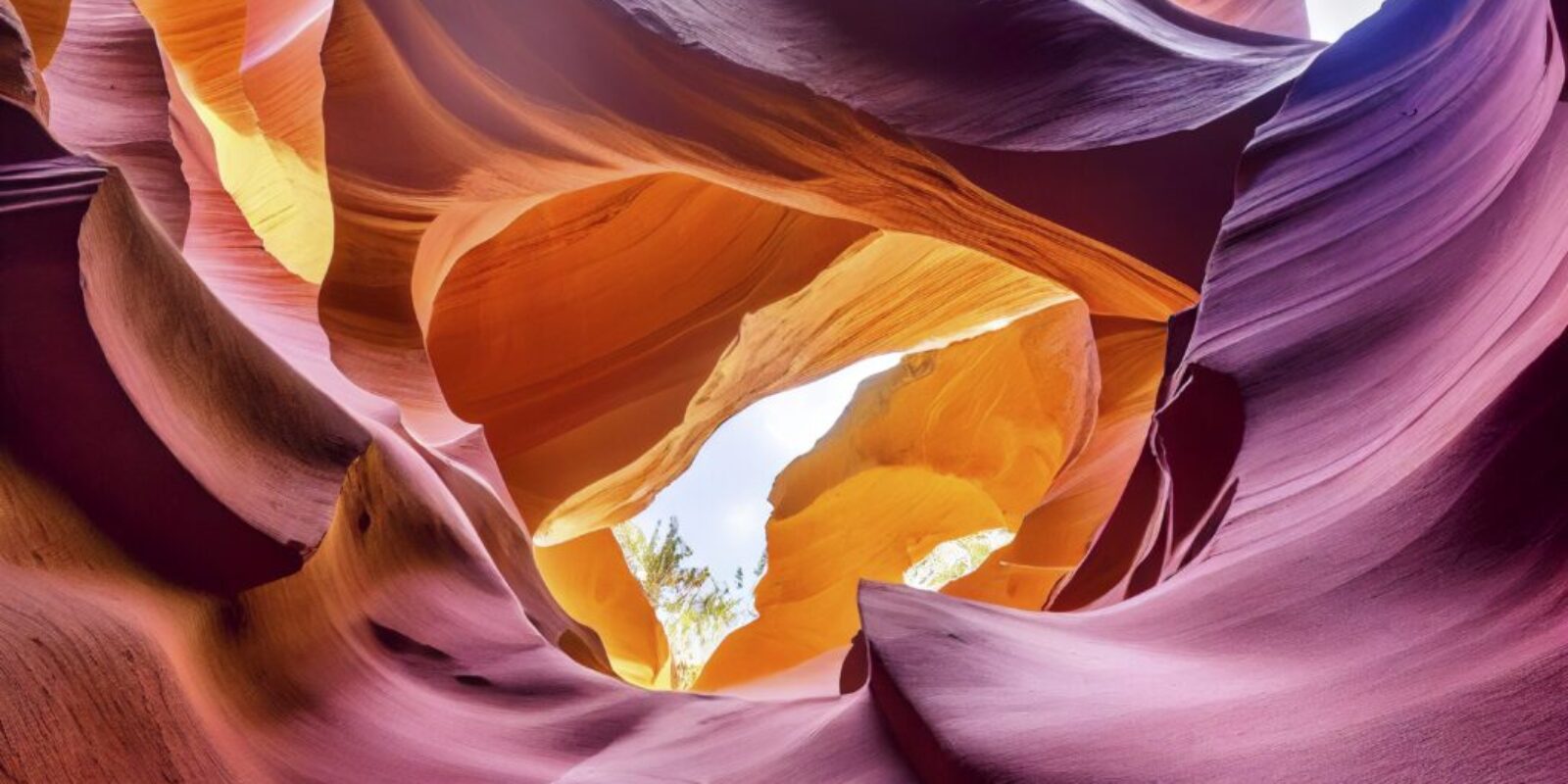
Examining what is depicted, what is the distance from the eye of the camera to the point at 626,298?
24.0 feet

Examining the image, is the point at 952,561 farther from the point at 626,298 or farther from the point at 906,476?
the point at 626,298

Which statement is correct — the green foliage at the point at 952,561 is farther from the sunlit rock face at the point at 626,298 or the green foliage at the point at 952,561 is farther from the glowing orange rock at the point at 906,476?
the sunlit rock face at the point at 626,298

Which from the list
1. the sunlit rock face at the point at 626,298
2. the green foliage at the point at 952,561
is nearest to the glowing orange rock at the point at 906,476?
the green foliage at the point at 952,561

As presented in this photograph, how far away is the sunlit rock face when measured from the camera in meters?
1.87

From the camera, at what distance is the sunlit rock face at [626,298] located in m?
1.87

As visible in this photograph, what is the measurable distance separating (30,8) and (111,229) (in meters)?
2.49

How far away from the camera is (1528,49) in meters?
2.88

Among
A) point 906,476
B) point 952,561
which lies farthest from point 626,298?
point 952,561

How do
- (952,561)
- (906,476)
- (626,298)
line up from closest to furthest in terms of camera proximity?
(626,298) → (906,476) → (952,561)

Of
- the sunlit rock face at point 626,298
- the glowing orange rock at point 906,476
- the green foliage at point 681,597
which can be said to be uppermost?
the sunlit rock face at point 626,298

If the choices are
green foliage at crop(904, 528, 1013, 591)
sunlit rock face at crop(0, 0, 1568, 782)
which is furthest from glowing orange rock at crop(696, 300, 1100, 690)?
sunlit rock face at crop(0, 0, 1568, 782)

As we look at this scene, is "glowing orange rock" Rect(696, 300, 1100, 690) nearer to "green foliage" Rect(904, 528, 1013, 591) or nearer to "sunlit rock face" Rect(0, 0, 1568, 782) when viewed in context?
"green foliage" Rect(904, 528, 1013, 591)

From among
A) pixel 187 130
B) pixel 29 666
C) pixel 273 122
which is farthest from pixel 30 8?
pixel 29 666

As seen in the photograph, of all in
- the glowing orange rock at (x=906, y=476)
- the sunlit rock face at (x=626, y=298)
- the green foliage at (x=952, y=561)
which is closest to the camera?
the sunlit rock face at (x=626, y=298)
